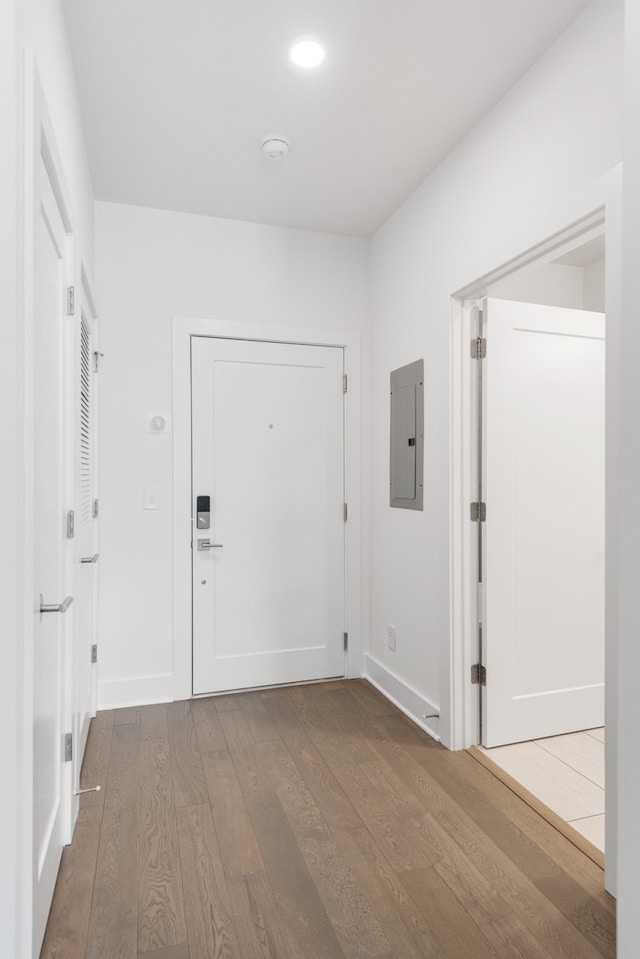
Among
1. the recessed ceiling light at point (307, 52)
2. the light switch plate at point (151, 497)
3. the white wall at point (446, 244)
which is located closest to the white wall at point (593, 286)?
the white wall at point (446, 244)

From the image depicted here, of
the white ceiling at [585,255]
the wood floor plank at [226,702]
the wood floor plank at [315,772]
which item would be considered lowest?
the wood floor plank at [226,702]

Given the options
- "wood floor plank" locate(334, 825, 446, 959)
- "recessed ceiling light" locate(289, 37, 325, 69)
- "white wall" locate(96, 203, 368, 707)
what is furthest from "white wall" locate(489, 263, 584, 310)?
"wood floor plank" locate(334, 825, 446, 959)

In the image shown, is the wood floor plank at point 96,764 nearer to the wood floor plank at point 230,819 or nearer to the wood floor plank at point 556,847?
the wood floor plank at point 230,819

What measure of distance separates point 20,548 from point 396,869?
1.50 meters

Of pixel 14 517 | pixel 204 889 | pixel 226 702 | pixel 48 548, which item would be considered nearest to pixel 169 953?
pixel 204 889

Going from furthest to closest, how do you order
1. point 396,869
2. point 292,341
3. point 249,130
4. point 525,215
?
1. point 292,341
2. point 249,130
3. point 525,215
4. point 396,869

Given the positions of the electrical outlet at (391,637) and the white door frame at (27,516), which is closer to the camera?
the white door frame at (27,516)

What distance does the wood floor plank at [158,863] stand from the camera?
1528 millimetres

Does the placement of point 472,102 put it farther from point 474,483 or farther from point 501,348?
point 474,483

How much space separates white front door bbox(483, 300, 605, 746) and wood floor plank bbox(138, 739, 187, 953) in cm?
140

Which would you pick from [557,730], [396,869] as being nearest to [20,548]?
[396,869]

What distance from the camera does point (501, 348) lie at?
2.54 metres

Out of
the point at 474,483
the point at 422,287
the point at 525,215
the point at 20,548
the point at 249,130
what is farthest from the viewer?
the point at 422,287

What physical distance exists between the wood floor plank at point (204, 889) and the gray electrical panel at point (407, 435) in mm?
1654
